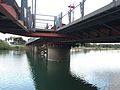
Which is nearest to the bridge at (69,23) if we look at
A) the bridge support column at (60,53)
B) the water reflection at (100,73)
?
the water reflection at (100,73)

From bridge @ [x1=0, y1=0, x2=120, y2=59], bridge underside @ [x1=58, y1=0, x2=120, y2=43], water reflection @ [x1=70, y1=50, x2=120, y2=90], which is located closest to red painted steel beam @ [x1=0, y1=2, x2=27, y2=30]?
bridge @ [x1=0, y1=0, x2=120, y2=59]

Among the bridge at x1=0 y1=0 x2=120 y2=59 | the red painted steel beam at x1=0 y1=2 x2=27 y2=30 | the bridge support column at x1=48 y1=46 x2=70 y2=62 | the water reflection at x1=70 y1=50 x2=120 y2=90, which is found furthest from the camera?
the bridge support column at x1=48 y1=46 x2=70 y2=62

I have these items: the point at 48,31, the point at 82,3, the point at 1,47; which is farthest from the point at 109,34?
the point at 1,47

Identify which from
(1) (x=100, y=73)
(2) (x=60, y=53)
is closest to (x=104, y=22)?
(1) (x=100, y=73)

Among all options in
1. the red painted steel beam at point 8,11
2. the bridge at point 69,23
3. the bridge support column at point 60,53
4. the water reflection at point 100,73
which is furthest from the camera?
the bridge support column at point 60,53

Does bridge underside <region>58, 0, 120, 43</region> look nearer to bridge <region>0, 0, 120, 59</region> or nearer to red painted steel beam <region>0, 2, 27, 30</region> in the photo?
bridge <region>0, 0, 120, 59</region>

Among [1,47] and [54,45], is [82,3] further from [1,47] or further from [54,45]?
[1,47]

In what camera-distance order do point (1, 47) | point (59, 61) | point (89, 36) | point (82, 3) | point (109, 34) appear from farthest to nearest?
point (1, 47), point (59, 61), point (89, 36), point (109, 34), point (82, 3)

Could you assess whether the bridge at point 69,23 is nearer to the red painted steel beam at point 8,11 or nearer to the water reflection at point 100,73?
the red painted steel beam at point 8,11

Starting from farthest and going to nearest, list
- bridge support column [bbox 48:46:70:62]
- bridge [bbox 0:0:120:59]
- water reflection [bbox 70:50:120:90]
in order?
bridge support column [bbox 48:46:70:62]
water reflection [bbox 70:50:120:90]
bridge [bbox 0:0:120:59]

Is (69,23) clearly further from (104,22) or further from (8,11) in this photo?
(8,11)

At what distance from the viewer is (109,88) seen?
86.9 ft

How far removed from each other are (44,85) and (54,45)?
3141cm

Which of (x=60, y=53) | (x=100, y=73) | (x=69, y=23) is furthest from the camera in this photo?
(x=60, y=53)
